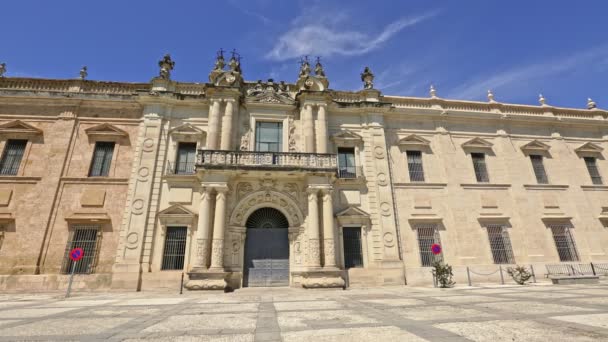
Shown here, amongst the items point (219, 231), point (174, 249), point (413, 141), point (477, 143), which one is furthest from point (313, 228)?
point (477, 143)

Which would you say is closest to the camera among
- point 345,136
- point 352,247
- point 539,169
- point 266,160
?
point 266,160

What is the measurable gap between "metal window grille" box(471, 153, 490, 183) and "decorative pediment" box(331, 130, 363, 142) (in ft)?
25.6

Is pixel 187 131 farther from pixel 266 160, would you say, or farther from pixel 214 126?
pixel 266 160

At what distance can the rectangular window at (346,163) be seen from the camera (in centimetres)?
1605

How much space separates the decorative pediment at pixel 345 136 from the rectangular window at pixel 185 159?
8157mm

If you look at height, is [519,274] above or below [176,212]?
below

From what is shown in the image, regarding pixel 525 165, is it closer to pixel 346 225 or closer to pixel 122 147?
pixel 346 225

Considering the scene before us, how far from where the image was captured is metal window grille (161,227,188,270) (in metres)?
13.3

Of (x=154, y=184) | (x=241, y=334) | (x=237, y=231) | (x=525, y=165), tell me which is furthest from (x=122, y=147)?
(x=525, y=165)

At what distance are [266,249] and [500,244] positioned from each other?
43.8ft

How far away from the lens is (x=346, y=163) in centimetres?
Result: 1633

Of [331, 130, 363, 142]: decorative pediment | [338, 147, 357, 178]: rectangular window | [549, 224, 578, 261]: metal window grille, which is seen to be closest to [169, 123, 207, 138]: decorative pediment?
[331, 130, 363, 142]: decorative pediment

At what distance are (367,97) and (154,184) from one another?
13.5 m

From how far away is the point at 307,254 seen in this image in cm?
1362
